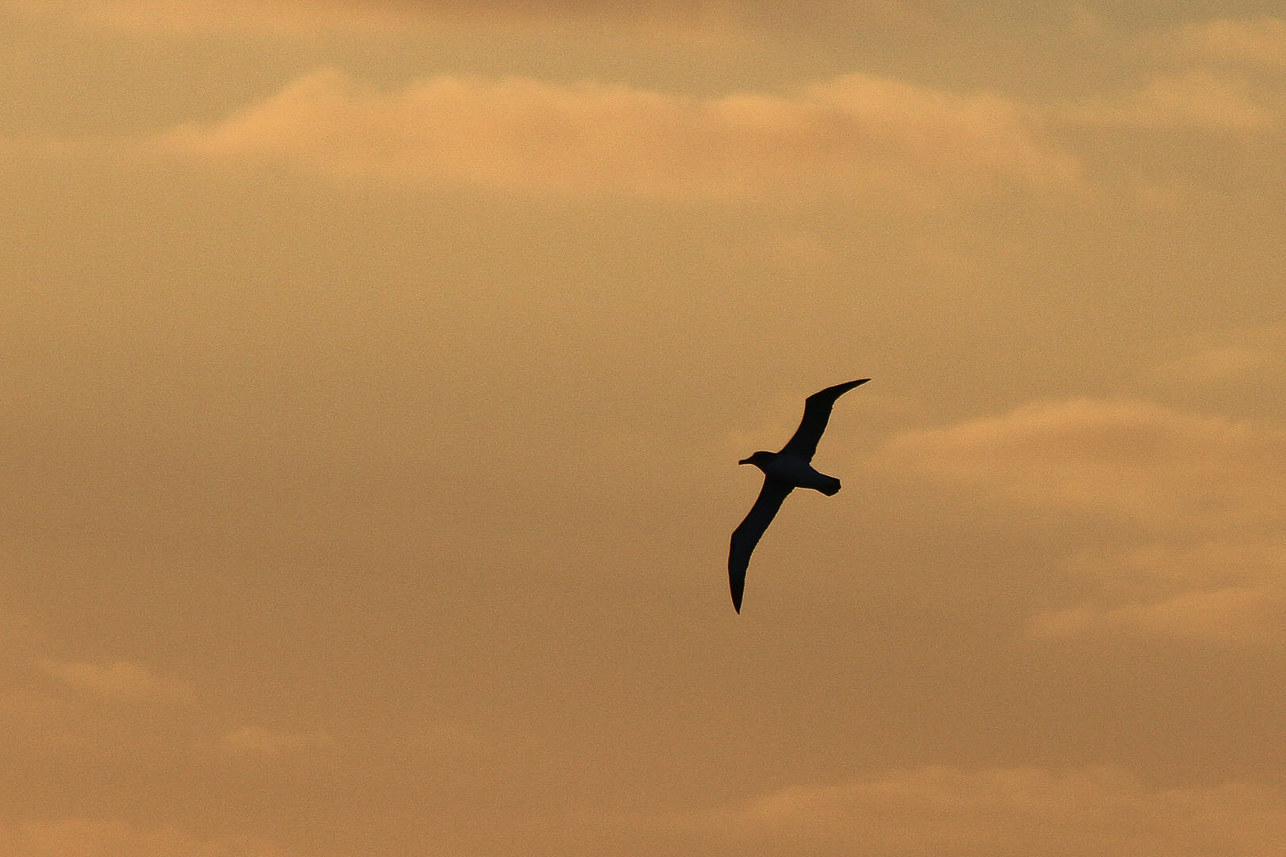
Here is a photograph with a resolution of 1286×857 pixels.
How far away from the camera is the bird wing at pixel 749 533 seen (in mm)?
60938

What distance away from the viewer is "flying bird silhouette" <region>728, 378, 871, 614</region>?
57.4 meters

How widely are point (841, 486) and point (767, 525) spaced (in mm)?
4293

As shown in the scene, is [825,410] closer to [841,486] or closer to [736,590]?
[841,486]

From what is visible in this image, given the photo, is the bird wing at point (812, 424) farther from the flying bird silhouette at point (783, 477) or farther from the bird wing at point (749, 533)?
the bird wing at point (749, 533)

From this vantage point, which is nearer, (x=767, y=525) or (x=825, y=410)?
(x=825, y=410)

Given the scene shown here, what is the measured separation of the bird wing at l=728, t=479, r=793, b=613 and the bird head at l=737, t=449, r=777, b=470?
1337mm

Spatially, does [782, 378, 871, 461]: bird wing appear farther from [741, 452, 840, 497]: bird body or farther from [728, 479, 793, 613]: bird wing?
[728, 479, 793, 613]: bird wing

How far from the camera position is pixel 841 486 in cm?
5825

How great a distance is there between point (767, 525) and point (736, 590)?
2323 millimetres

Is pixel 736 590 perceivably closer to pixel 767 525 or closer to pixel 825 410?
pixel 767 525

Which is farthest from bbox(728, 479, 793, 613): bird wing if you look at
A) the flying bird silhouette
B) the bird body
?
the bird body

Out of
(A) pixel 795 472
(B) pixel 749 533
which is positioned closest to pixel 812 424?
(A) pixel 795 472

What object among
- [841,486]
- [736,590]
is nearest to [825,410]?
[841,486]

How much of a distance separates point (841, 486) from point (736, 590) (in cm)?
512
